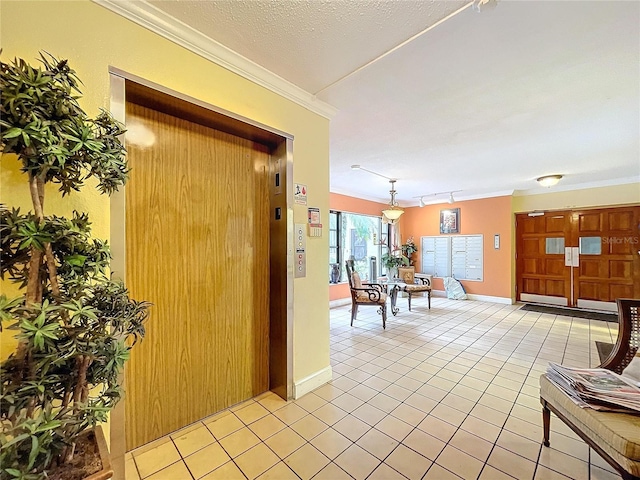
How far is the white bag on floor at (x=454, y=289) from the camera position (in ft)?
21.7

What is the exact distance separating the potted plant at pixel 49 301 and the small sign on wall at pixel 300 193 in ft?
4.51

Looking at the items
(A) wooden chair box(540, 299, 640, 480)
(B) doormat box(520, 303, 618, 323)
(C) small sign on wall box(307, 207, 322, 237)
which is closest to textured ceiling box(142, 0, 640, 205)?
(C) small sign on wall box(307, 207, 322, 237)

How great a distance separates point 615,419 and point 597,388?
0.20 meters

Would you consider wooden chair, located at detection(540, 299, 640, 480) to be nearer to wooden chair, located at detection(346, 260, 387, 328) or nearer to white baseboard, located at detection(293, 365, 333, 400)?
white baseboard, located at detection(293, 365, 333, 400)

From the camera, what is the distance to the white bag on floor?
6.61 meters

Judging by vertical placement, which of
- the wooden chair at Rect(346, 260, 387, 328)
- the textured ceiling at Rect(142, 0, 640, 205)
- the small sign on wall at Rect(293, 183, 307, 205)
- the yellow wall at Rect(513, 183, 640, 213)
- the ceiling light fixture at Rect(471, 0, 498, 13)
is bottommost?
the wooden chair at Rect(346, 260, 387, 328)

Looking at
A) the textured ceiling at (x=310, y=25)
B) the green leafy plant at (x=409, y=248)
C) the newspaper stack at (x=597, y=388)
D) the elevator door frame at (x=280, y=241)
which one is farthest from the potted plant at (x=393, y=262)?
the textured ceiling at (x=310, y=25)

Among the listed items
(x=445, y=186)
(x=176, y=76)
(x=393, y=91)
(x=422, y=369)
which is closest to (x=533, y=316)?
(x=445, y=186)

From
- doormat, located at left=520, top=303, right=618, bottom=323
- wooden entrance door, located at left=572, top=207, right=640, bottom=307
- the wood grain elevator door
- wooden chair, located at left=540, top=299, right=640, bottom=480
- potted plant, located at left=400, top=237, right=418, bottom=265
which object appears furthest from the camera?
potted plant, located at left=400, top=237, right=418, bottom=265

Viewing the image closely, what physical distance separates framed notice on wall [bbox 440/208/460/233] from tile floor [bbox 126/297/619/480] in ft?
12.9

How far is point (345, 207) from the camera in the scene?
6230 mm

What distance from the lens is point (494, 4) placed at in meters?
1.34

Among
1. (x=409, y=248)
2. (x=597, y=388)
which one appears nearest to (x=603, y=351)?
(x=597, y=388)

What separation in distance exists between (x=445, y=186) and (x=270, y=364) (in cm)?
518
